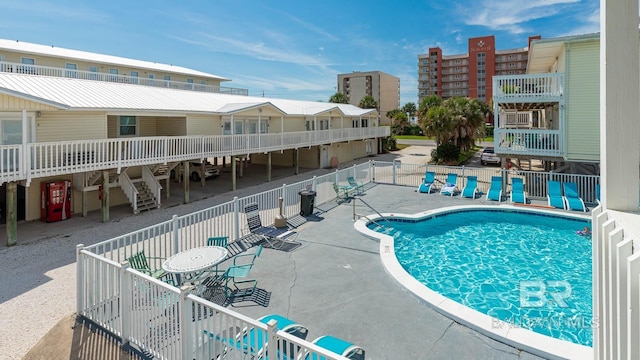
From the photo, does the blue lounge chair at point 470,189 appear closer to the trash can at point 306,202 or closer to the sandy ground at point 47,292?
the trash can at point 306,202

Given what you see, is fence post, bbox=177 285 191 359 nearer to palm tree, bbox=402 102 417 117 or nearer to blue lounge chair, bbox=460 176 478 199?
blue lounge chair, bbox=460 176 478 199

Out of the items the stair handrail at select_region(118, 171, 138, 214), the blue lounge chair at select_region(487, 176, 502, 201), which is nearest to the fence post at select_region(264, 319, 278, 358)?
the stair handrail at select_region(118, 171, 138, 214)

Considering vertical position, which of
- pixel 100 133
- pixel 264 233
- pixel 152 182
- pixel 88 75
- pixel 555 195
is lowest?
pixel 264 233

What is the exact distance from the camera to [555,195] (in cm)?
1728

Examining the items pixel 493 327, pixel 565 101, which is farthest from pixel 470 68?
pixel 493 327

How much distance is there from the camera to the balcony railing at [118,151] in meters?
Result: 13.0

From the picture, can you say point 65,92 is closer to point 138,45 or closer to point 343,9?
point 343,9

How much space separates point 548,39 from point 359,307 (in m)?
19.0

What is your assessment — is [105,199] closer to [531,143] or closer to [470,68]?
[531,143]

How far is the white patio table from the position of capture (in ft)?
25.5

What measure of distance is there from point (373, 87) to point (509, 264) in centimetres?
9232

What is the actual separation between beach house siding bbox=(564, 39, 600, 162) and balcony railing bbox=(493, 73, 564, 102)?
74 cm

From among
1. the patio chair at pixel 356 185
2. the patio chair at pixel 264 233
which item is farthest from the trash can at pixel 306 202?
the patio chair at pixel 356 185

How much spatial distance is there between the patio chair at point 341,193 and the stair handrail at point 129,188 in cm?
984
